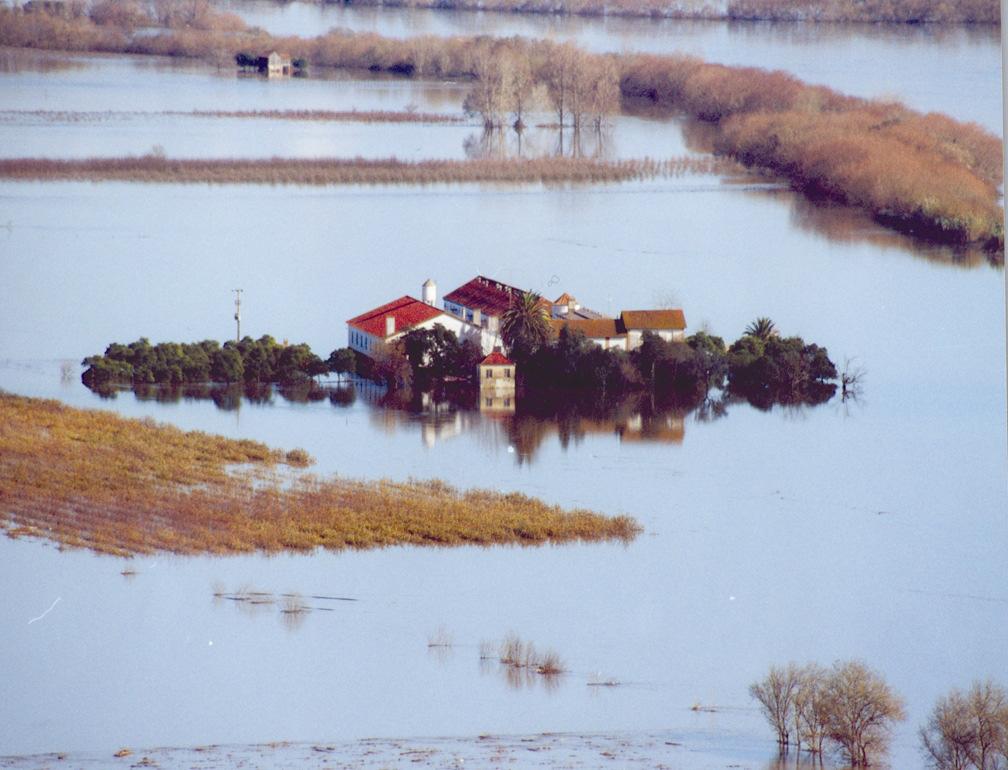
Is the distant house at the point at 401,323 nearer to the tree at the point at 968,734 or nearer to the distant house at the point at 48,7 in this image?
the distant house at the point at 48,7

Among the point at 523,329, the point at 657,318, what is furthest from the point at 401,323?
the point at 657,318

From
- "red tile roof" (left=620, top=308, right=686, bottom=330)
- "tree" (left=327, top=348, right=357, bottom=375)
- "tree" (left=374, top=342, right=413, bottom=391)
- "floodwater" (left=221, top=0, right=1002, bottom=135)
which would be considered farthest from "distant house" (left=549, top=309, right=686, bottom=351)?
"floodwater" (left=221, top=0, right=1002, bottom=135)

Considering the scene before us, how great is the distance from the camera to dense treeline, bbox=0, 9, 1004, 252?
592 centimetres

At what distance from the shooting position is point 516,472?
18.4ft

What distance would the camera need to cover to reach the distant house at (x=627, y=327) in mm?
5754

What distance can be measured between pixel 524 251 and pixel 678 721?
167 centimetres

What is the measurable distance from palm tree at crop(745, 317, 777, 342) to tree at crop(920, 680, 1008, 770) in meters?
1.34

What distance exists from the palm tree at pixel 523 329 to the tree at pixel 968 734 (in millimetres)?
1747

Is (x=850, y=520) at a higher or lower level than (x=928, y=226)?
lower

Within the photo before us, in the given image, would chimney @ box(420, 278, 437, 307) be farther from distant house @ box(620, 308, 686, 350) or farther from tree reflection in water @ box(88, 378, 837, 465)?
distant house @ box(620, 308, 686, 350)

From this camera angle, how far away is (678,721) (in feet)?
17.2

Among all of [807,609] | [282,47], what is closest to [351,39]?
[282,47]

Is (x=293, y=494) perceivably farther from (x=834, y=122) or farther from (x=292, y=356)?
(x=834, y=122)

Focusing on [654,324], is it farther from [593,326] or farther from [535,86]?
[535,86]
